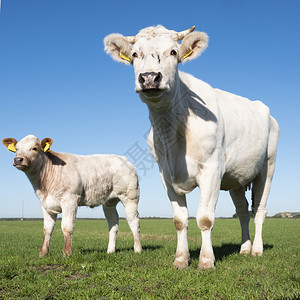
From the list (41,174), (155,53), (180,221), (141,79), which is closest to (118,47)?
(155,53)

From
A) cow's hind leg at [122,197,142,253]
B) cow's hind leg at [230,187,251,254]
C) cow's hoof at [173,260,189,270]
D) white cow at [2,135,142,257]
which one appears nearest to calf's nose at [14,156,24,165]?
white cow at [2,135,142,257]

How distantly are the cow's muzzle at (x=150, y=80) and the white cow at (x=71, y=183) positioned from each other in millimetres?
4734

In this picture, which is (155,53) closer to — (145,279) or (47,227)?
(145,279)

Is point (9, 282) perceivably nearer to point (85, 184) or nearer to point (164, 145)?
point (164, 145)

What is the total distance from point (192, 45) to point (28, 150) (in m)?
5.13

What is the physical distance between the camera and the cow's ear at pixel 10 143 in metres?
9.52

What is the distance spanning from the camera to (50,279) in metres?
5.68

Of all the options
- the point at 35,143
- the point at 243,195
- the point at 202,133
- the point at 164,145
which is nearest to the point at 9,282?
the point at 164,145

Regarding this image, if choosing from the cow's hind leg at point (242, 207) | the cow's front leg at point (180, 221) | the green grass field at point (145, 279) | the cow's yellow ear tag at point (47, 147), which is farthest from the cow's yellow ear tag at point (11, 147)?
the cow's hind leg at point (242, 207)

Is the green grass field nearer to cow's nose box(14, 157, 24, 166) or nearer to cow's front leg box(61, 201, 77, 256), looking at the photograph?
cow's front leg box(61, 201, 77, 256)

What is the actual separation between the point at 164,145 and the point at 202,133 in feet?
2.23

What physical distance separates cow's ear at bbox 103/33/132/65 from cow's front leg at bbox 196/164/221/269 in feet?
7.50

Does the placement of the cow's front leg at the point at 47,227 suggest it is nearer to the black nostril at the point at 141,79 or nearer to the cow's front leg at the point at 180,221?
the cow's front leg at the point at 180,221

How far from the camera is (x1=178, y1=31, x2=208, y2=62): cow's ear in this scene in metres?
5.97
